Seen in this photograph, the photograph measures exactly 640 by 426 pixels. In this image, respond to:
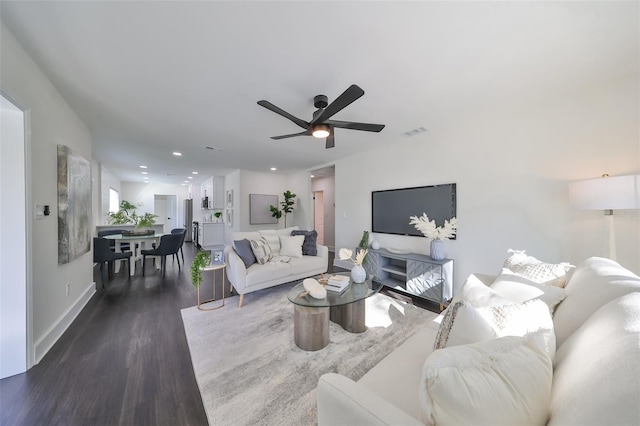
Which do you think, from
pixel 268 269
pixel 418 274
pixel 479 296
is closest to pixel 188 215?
pixel 268 269

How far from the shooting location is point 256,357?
1879 mm

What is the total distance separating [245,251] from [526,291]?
294 centimetres

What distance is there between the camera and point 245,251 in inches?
124

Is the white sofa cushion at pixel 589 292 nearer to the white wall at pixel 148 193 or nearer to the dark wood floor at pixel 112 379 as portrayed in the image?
the dark wood floor at pixel 112 379

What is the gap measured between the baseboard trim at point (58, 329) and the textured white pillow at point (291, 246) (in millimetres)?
2511

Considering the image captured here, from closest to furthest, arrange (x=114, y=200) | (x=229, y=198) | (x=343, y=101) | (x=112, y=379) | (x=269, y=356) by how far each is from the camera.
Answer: (x=112, y=379) → (x=343, y=101) → (x=269, y=356) → (x=229, y=198) → (x=114, y=200)

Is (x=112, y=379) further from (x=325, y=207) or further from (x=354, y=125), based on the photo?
(x=325, y=207)

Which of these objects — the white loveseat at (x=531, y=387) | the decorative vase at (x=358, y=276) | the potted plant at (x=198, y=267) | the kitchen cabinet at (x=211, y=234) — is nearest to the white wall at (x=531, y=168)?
the decorative vase at (x=358, y=276)


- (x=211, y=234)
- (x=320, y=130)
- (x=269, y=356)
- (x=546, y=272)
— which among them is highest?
(x=320, y=130)

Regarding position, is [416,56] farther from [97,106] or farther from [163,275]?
[163,275]

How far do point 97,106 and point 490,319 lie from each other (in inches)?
159

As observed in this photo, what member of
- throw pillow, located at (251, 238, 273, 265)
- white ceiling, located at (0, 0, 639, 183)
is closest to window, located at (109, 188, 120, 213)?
white ceiling, located at (0, 0, 639, 183)

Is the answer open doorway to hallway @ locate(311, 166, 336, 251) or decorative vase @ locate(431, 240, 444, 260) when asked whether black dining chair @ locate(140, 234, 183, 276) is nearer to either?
open doorway to hallway @ locate(311, 166, 336, 251)

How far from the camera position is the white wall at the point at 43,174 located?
1.62 m
